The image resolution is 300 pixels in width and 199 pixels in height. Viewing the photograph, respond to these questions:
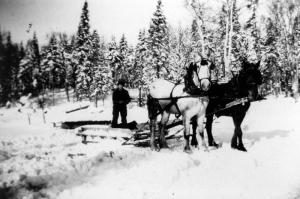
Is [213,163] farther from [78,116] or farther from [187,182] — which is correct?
[78,116]

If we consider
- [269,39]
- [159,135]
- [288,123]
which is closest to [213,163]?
[159,135]

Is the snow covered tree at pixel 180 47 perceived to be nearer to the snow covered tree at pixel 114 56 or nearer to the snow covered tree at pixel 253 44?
the snow covered tree at pixel 253 44

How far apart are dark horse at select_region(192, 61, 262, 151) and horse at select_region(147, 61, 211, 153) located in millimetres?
706

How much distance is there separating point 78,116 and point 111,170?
25139 mm

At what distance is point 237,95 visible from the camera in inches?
385

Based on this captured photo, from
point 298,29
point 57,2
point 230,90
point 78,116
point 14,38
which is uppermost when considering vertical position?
point 298,29

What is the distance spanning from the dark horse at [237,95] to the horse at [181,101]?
71cm

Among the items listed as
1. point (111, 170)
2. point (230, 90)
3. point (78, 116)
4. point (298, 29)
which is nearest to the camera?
point (111, 170)

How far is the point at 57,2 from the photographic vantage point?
8086mm

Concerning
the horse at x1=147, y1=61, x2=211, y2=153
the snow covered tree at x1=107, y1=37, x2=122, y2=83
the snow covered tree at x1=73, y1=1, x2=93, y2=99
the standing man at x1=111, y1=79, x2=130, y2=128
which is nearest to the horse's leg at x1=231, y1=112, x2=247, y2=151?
the horse at x1=147, y1=61, x2=211, y2=153

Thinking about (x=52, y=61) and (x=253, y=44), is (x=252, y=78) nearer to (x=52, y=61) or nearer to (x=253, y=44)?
(x=253, y=44)

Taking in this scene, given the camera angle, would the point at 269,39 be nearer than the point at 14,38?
No

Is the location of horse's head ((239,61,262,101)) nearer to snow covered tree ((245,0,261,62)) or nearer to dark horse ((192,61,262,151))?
dark horse ((192,61,262,151))

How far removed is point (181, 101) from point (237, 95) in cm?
183
